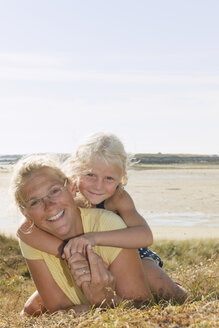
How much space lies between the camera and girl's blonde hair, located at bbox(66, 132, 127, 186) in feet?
15.0

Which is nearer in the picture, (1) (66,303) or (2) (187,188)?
(1) (66,303)

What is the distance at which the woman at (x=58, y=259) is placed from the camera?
11.9 ft

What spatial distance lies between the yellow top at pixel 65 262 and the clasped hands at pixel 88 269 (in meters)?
0.26

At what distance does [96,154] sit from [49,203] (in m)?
1.03

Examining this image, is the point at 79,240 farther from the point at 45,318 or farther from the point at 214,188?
the point at 214,188

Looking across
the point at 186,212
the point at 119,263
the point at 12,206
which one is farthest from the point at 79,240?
the point at 186,212

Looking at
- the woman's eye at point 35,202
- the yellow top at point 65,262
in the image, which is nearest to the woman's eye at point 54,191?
the woman's eye at point 35,202

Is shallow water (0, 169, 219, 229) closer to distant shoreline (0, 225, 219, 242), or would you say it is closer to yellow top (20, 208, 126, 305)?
distant shoreline (0, 225, 219, 242)

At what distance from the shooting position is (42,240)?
12.5ft

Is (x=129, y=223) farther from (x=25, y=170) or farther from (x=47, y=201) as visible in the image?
(x=25, y=170)

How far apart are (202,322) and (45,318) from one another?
117 cm

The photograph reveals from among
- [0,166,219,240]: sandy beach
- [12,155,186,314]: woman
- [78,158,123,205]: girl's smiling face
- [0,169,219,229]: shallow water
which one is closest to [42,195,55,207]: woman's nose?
[12,155,186,314]: woman

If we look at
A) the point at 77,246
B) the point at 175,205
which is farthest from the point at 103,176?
the point at 175,205

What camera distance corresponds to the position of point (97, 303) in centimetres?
359
